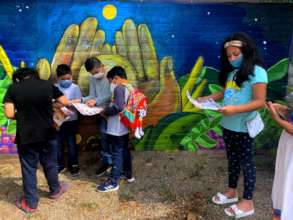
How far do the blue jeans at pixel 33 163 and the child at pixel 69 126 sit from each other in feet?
2.17

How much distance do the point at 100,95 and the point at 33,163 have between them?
3.69 feet

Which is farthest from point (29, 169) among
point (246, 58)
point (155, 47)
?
point (246, 58)

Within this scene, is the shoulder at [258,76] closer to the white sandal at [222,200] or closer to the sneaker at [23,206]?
the white sandal at [222,200]

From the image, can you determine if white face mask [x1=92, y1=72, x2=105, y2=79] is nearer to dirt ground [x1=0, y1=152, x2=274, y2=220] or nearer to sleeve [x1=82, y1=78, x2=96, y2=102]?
sleeve [x1=82, y1=78, x2=96, y2=102]

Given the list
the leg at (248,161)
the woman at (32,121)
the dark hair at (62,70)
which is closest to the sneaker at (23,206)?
the woman at (32,121)

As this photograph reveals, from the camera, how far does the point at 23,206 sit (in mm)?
4191

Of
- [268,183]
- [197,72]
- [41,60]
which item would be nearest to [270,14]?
[197,72]

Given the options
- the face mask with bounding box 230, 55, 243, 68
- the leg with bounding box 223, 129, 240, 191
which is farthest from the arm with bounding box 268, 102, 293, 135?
the leg with bounding box 223, 129, 240, 191

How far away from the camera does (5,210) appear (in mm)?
4180

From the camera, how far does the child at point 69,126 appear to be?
15.6ft

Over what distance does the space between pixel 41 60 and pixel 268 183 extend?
321 cm

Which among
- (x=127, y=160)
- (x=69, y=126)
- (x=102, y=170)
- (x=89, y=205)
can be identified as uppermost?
(x=69, y=126)

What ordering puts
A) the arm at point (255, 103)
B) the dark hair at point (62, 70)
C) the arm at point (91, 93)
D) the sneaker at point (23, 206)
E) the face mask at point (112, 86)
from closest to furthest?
the arm at point (255, 103) → the sneaker at point (23, 206) → the face mask at point (112, 86) → the dark hair at point (62, 70) → the arm at point (91, 93)

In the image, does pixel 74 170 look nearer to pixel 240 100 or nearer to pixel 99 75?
pixel 99 75
